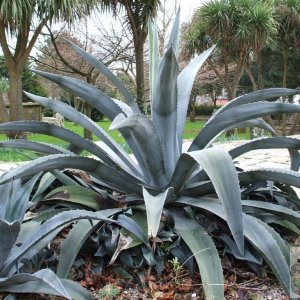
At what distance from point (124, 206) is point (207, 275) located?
0.56 m

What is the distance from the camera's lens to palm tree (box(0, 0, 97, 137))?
24.6ft

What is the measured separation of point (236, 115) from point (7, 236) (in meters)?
1.02

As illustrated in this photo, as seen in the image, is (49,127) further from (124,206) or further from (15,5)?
(15,5)

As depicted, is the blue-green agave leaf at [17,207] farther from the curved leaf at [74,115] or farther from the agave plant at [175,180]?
the curved leaf at [74,115]

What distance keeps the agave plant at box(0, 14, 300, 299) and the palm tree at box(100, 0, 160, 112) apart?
27.6 feet

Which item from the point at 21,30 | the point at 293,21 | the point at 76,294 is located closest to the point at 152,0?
the point at 21,30

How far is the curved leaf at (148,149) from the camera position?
152cm

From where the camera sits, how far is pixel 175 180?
1728 mm

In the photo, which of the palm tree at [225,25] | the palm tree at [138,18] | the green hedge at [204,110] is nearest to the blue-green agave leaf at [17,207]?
the palm tree at [138,18]

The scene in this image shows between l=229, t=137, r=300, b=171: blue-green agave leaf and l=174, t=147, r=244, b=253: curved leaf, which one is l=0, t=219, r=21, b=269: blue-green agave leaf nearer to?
l=174, t=147, r=244, b=253: curved leaf

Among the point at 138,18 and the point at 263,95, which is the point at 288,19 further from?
the point at 263,95

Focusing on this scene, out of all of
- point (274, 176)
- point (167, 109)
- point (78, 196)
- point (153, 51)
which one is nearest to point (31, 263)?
point (78, 196)

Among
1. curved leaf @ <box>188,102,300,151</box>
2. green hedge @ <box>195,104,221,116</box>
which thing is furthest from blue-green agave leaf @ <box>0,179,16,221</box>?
green hedge @ <box>195,104,221,116</box>

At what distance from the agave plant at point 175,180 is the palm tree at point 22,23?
6172 millimetres
